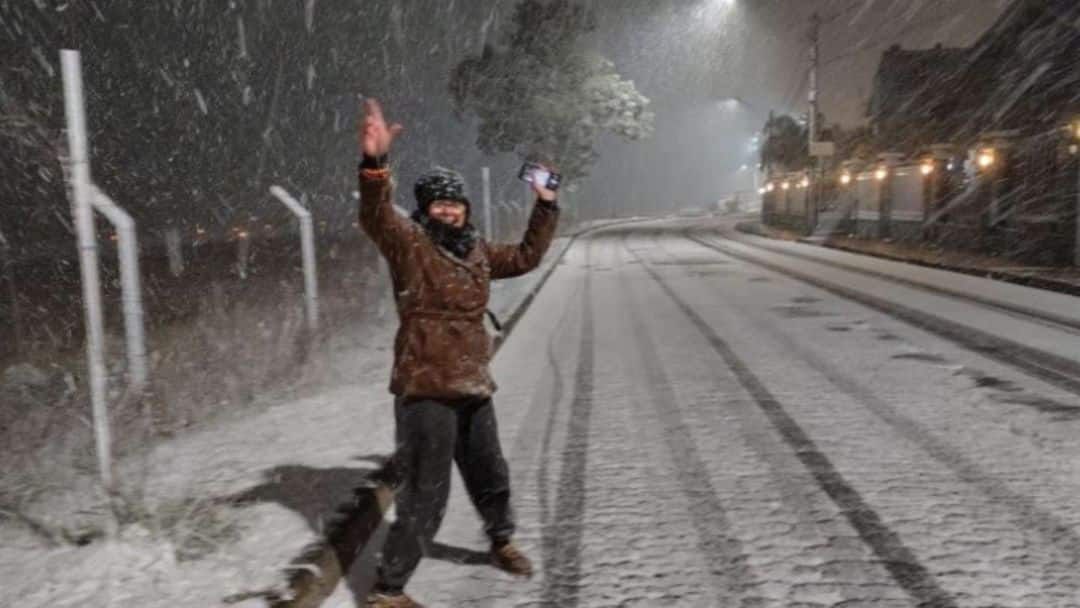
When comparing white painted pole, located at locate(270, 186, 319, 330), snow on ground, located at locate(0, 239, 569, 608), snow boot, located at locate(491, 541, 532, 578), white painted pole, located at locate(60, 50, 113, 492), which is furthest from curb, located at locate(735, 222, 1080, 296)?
white painted pole, located at locate(60, 50, 113, 492)

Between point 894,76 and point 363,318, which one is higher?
point 894,76

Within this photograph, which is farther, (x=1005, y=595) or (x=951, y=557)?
(x=951, y=557)

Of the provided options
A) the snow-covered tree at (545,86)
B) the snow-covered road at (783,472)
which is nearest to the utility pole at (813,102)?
the snow-covered tree at (545,86)

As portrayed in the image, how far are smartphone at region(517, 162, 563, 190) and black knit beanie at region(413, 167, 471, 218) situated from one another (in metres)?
0.41

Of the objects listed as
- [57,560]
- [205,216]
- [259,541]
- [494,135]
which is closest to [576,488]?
[259,541]

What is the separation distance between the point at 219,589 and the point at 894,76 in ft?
146

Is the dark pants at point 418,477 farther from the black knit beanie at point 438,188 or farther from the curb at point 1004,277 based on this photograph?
the curb at point 1004,277

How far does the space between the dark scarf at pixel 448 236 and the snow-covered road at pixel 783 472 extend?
4.44 feet

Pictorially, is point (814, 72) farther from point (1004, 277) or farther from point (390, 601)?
point (390, 601)

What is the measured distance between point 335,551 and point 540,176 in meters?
1.80

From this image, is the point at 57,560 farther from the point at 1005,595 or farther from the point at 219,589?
the point at 1005,595

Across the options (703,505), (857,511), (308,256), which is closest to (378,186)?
(703,505)

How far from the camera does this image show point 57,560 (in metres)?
3.58

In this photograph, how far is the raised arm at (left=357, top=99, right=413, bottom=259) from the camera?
3.08 m
